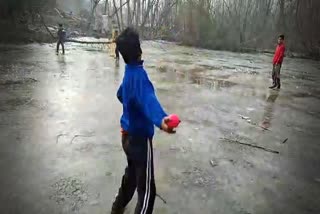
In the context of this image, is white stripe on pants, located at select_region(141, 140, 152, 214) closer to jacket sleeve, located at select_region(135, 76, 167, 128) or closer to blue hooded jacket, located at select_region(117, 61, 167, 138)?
blue hooded jacket, located at select_region(117, 61, 167, 138)

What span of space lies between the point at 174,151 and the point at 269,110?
4023mm

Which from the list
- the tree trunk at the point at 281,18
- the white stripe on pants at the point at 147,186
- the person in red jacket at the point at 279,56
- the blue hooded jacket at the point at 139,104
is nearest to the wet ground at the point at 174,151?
the white stripe on pants at the point at 147,186

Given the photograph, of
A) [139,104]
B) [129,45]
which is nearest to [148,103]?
[139,104]

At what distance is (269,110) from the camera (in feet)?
27.5

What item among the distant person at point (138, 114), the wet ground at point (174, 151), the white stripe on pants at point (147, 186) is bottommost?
the wet ground at point (174, 151)

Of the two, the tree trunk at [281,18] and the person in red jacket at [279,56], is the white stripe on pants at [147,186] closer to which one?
the person in red jacket at [279,56]

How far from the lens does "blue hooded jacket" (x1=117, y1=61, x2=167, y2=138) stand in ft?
7.62

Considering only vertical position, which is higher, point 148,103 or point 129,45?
point 129,45

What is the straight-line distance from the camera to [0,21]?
74.2ft

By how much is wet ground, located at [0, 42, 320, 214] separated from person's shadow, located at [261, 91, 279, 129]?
0.03 m

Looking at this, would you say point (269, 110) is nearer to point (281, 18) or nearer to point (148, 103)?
point (148, 103)

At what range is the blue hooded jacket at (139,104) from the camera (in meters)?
2.32

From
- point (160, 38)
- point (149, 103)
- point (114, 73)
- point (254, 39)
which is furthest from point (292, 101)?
point (160, 38)

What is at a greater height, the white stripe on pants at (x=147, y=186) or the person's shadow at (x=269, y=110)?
the white stripe on pants at (x=147, y=186)
